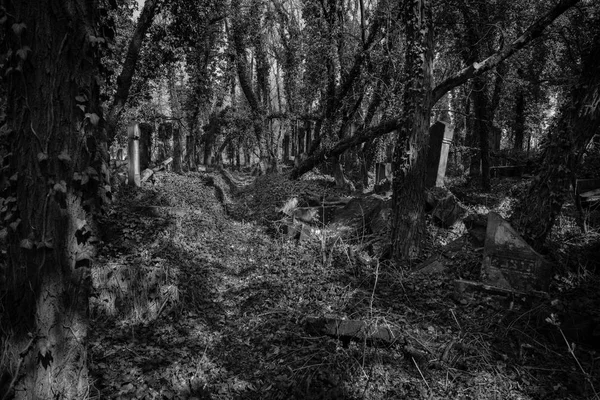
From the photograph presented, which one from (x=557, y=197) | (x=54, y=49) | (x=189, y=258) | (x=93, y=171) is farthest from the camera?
(x=189, y=258)

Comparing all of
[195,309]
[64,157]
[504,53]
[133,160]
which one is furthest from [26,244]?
[133,160]

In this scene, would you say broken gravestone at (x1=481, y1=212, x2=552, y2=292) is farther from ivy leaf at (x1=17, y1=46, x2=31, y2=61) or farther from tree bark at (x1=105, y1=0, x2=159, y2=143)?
tree bark at (x1=105, y1=0, x2=159, y2=143)

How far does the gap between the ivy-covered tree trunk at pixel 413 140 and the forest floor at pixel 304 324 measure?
1.88 ft

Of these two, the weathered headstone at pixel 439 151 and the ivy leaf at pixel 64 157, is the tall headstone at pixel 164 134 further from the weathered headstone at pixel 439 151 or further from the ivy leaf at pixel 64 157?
the ivy leaf at pixel 64 157

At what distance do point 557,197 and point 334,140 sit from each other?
301 inches

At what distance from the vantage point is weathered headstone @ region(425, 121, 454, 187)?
29.8 feet

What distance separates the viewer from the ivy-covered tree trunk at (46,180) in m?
2.75

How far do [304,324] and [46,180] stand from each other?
9.89 feet

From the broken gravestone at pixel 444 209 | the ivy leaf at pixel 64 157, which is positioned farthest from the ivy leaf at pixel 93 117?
the broken gravestone at pixel 444 209

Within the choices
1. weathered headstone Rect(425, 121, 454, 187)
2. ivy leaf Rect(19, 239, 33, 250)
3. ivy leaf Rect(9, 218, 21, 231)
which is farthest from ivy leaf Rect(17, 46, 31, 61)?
weathered headstone Rect(425, 121, 454, 187)

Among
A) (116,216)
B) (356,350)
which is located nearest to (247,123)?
(116,216)

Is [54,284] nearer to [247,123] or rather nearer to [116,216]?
[116,216]

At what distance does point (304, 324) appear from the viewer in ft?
14.7

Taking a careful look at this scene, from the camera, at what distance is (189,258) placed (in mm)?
6250
